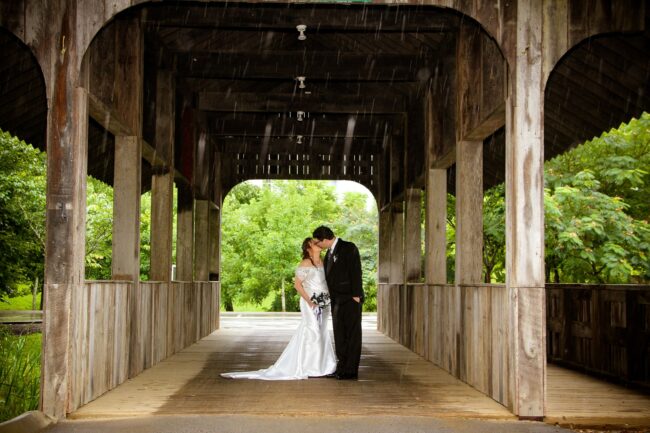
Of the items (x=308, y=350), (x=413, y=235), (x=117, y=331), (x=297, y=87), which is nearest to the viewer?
(x=117, y=331)

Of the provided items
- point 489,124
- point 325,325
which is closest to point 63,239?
point 325,325

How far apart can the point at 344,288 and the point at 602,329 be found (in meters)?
2.89

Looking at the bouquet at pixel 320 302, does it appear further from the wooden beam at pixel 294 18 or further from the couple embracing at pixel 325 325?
the wooden beam at pixel 294 18

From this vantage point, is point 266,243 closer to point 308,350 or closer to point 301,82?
point 301,82

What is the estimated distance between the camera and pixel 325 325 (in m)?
10.0

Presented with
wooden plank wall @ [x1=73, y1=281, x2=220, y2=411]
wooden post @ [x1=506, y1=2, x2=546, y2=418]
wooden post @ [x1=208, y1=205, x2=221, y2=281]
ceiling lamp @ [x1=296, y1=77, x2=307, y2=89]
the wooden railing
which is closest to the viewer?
wooden post @ [x1=506, y1=2, x2=546, y2=418]

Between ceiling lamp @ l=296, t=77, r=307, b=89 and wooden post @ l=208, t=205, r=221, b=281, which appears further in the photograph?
wooden post @ l=208, t=205, r=221, b=281

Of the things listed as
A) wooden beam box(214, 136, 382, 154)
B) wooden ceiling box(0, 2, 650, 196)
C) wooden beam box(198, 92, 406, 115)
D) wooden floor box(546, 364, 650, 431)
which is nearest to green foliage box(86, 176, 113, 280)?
wooden beam box(214, 136, 382, 154)

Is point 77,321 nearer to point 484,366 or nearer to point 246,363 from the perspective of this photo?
point 484,366

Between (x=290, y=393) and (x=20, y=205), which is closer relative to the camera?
(x=290, y=393)

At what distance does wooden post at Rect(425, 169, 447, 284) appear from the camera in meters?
11.9

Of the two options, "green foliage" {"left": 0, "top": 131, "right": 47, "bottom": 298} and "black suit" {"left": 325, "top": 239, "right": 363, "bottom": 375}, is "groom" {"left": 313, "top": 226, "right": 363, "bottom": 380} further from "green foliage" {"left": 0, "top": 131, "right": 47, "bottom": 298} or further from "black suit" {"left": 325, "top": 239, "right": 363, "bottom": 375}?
"green foliage" {"left": 0, "top": 131, "right": 47, "bottom": 298}

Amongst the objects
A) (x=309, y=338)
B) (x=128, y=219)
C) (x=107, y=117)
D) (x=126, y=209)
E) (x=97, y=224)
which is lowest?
(x=309, y=338)

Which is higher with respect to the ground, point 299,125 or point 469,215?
point 299,125
